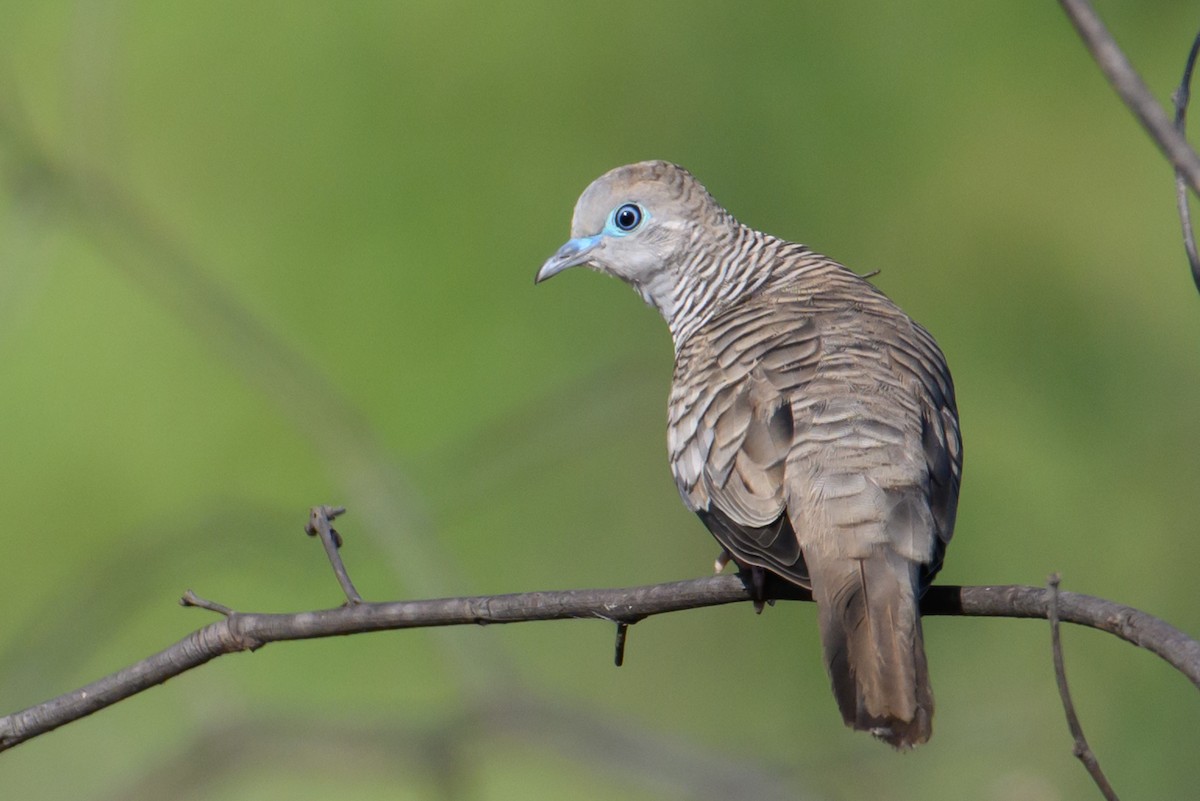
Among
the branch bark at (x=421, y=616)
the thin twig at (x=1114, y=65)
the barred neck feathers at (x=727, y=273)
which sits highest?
the thin twig at (x=1114, y=65)

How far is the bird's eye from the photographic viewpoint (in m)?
3.36

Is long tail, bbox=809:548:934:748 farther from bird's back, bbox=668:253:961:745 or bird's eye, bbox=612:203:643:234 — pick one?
bird's eye, bbox=612:203:643:234

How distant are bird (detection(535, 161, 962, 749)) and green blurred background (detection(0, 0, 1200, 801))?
210 cm

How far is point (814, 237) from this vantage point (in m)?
5.34

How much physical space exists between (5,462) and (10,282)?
74 cm

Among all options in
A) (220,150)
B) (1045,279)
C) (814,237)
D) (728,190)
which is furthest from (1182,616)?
(220,150)

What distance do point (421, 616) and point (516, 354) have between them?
11.1 feet

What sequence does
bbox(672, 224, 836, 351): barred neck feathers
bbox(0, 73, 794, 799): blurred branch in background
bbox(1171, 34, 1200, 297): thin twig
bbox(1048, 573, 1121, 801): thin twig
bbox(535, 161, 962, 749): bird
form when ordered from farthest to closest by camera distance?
bbox(0, 73, 794, 799): blurred branch in background
bbox(672, 224, 836, 351): barred neck feathers
bbox(535, 161, 962, 749): bird
bbox(1171, 34, 1200, 297): thin twig
bbox(1048, 573, 1121, 801): thin twig

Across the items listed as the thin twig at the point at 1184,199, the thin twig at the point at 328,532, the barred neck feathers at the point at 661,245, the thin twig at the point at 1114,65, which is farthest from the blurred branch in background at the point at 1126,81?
the barred neck feathers at the point at 661,245

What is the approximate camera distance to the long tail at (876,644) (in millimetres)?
1927

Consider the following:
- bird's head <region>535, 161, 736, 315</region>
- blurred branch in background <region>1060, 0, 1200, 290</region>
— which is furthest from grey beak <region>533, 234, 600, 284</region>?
blurred branch in background <region>1060, 0, 1200, 290</region>

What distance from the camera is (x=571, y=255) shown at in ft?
11.0

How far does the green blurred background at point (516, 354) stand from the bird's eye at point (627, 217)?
169 cm

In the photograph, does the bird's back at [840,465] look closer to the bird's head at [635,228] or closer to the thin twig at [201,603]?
the bird's head at [635,228]
